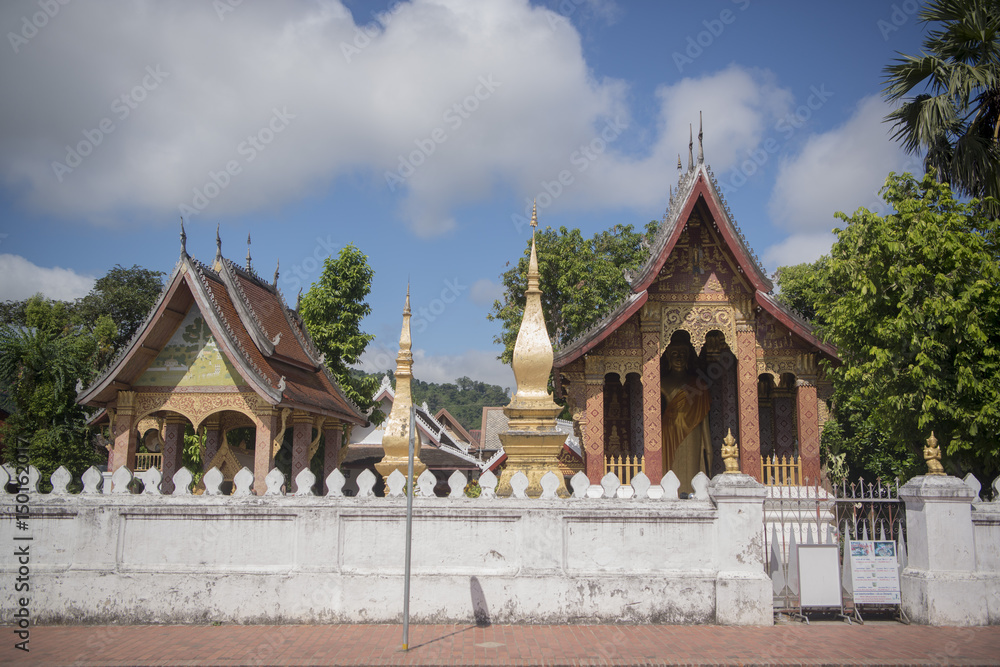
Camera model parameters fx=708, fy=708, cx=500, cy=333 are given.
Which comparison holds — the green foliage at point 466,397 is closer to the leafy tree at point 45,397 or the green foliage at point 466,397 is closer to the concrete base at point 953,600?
the leafy tree at point 45,397

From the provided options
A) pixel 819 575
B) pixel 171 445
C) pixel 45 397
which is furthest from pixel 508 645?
pixel 45 397

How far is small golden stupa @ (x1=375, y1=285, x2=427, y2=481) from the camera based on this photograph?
11586mm

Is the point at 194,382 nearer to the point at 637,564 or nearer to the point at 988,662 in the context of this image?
the point at 637,564

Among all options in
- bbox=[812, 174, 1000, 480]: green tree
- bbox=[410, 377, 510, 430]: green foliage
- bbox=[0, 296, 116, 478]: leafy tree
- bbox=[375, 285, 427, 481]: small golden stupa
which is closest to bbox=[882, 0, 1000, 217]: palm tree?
bbox=[812, 174, 1000, 480]: green tree

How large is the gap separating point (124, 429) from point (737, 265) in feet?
42.1

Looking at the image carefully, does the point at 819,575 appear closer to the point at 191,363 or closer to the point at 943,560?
the point at 943,560

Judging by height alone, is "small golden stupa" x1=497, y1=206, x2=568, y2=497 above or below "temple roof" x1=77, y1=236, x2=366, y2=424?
below

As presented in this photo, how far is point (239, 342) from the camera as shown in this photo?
14484 millimetres

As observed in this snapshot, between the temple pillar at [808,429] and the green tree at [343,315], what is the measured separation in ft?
45.1

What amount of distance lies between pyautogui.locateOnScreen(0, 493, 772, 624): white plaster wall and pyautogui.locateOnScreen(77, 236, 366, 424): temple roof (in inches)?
250

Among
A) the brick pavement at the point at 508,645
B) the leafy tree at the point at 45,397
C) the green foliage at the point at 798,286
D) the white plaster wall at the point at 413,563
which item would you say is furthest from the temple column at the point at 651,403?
the leafy tree at the point at 45,397

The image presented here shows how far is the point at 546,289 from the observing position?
23.9 meters

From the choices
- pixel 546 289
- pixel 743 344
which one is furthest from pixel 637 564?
pixel 546 289

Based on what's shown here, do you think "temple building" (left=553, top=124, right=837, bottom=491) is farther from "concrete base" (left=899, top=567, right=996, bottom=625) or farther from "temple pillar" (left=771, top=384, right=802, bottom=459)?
"concrete base" (left=899, top=567, right=996, bottom=625)
